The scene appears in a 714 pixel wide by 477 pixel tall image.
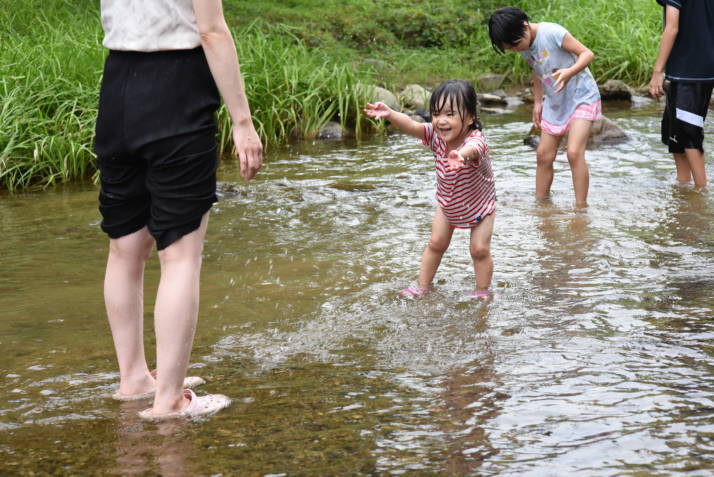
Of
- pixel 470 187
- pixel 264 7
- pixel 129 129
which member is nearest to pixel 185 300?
pixel 129 129

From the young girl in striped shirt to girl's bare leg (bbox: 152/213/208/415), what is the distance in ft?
5.50

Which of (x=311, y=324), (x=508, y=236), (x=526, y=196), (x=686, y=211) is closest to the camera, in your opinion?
(x=311, y=324)

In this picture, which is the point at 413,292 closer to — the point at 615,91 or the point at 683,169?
the point at 683,169

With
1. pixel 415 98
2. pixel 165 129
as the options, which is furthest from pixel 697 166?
pixel 415 98

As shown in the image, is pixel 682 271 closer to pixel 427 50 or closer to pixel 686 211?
pixel 686 211

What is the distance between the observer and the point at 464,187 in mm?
4723

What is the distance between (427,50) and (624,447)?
13.7 metres

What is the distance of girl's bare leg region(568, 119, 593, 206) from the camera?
21.7 feet

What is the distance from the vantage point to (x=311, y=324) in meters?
4.31

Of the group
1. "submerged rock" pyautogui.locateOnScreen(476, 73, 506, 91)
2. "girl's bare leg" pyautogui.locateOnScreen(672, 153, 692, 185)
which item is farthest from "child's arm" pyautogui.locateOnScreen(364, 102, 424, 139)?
"submerged rock" pyautogui.locateOnScreen(476, 73, 506, 91)

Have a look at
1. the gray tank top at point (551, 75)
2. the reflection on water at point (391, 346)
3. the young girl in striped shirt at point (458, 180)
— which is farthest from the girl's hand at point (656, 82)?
the young girl in striped shirt at point (458, 180)

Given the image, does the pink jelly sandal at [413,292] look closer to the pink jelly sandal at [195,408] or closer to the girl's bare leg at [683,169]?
the pink jelly sandal at [195,408]

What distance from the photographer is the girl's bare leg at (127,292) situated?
3.23m

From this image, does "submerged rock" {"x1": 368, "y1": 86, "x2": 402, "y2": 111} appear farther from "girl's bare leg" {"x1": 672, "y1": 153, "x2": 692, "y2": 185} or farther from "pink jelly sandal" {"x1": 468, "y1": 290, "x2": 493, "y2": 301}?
"pink jelly sandal" {"x1": 468, "y1": 290, "x2": 493, "y2": 301}
